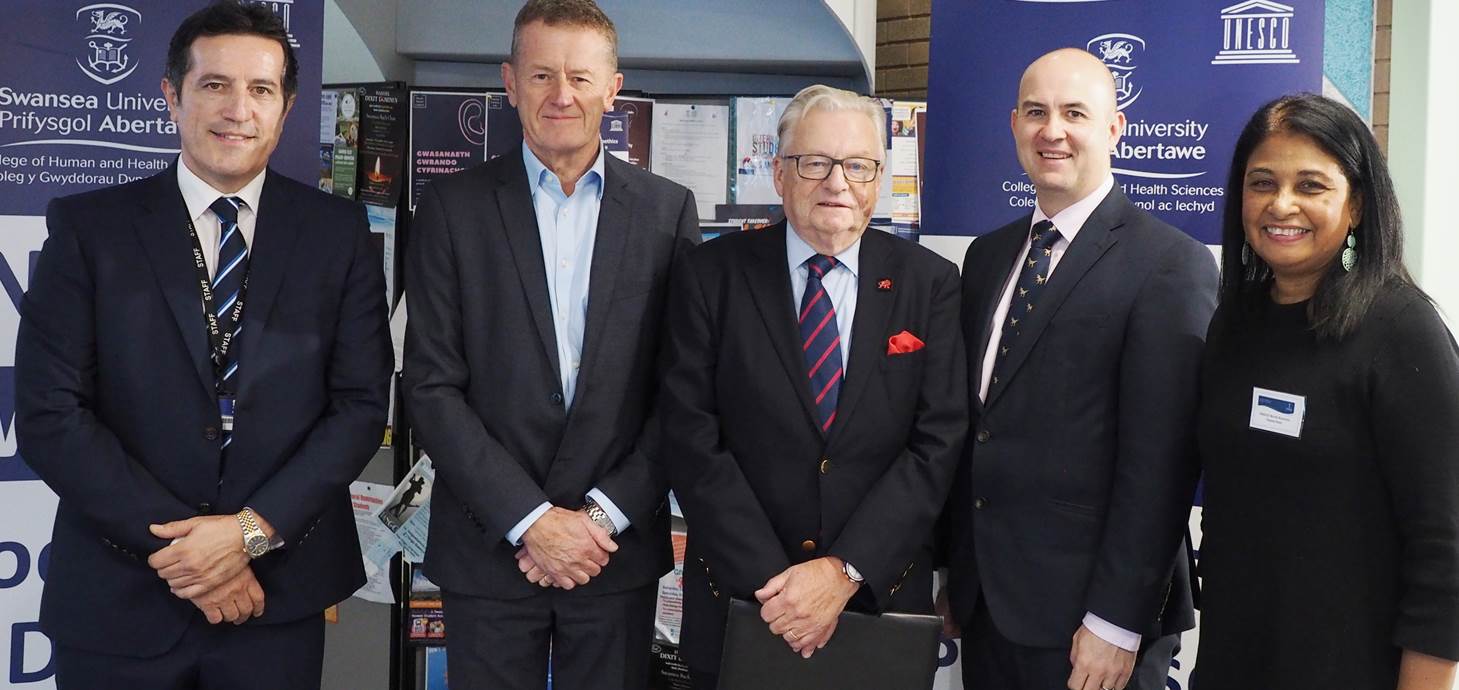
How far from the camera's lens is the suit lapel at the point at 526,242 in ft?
7.70

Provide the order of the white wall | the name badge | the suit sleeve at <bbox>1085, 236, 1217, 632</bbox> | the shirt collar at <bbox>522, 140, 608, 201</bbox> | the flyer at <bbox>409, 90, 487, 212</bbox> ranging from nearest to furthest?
the name badge < the suit sleeve at <bbox>1085, 236, 1217, 632</bbox> < the shirt collar at <bbox>522, 140, 608, 201</bbox> < the flyer at <bbox>409, 90, 487, 212</bbox> < the white wall

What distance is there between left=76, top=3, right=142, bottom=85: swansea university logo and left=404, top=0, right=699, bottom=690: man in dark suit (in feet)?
3.89

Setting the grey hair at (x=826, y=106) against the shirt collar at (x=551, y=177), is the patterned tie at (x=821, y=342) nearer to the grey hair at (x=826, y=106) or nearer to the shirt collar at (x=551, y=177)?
the grey hair at (x=826, y=106)

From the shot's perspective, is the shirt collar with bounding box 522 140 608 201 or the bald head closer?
the bald head

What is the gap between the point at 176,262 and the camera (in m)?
2.28

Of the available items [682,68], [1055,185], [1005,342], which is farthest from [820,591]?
[682,68]

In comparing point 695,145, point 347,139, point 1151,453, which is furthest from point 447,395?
point 347,139

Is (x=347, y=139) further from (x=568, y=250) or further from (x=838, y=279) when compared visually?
(x=838, y=279)

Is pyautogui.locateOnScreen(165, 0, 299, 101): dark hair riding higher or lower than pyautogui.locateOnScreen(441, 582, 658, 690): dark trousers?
higher

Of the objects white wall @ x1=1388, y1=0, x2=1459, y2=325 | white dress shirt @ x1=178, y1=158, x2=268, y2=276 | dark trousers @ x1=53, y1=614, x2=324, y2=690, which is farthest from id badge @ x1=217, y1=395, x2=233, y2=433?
white wall @ x1=1388, y1=0, x2=1459, y2=325

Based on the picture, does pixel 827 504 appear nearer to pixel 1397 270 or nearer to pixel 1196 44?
pixel 1397 270

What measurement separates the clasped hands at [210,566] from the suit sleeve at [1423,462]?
1956 mm

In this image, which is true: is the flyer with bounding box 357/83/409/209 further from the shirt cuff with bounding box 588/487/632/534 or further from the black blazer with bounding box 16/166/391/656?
the shirt cuff with bounding box 588/487/632/534

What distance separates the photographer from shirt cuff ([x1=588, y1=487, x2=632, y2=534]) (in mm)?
2322
